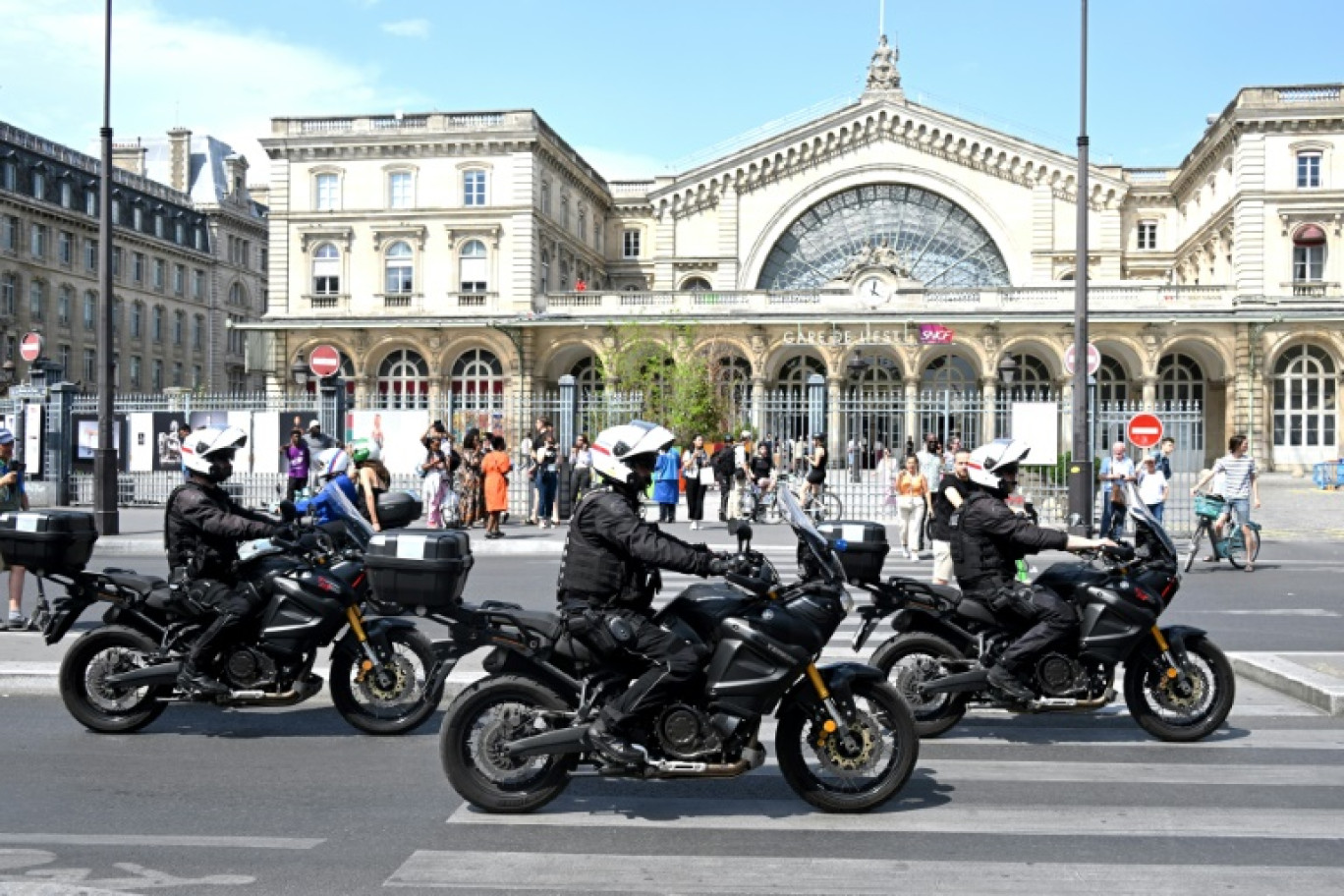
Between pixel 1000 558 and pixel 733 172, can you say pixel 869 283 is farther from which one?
pixel 1000 558

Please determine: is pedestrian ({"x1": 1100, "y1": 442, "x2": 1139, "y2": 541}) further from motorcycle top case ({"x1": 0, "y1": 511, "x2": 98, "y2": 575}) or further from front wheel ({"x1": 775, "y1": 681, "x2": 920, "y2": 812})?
motorcycle top case ({"x1": 0, "y1": 511, "x2": 98, "y2": 575})

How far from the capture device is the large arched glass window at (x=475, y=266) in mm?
47969

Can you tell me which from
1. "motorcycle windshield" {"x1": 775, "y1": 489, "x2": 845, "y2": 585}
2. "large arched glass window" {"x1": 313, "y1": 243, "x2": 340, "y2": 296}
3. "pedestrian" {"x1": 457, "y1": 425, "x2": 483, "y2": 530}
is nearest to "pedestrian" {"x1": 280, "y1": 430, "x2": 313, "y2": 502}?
"pedestrian" {"x1": 457, "y1": 425, "x2": 483, "y2": 530}

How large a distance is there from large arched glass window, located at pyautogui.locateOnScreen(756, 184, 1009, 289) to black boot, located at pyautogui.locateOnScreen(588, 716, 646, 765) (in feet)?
155

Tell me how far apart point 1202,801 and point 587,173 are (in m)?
51.9

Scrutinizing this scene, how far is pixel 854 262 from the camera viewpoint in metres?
51.1

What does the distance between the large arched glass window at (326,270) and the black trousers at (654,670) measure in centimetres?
4544

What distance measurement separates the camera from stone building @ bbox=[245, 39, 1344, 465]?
141 feet

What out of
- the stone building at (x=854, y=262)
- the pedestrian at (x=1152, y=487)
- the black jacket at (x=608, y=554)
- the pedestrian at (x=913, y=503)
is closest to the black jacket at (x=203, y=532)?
the black jacket at (x=608, y=554)

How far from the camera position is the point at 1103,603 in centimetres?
679

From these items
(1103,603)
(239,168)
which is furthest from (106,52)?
(239,168)

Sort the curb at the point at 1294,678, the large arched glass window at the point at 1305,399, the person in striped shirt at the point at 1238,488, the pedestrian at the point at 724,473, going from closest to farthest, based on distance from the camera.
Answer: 1. the curb at the point at 1294,678
2. the person in striped shirt at the point at 1238,488
3. the pedestrian at the point at 724,473
4. the large arched glass window at the point at 1305,399

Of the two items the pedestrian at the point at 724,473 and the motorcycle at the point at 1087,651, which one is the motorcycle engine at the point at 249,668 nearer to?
the motorcycle at the point at 1087,651

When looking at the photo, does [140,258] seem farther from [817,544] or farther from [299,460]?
[817,544]
